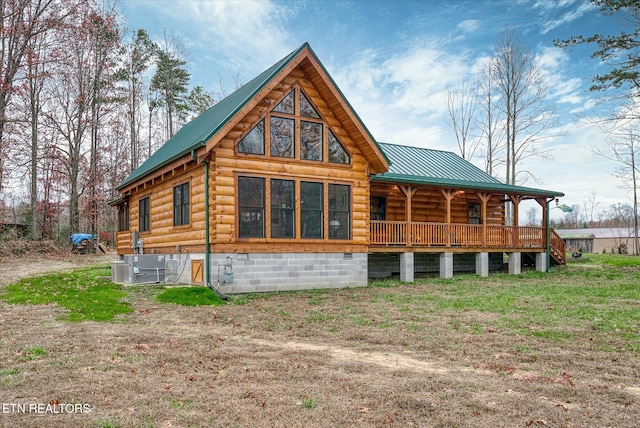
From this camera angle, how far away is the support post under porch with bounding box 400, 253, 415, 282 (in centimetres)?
1891

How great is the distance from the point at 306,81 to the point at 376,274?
919cm

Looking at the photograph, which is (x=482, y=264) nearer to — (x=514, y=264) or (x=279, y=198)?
(x=514, y=264)

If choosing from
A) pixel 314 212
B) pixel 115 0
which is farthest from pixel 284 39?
pixel 314 212

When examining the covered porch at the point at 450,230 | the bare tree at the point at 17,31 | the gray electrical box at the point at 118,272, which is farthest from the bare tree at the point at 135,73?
the covered porch at the point at 450,230

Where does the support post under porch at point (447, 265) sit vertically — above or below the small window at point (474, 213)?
below

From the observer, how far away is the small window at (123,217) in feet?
80.0

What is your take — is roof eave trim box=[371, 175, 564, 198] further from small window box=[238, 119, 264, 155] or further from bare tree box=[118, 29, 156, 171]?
bare tree box=[118, 29, 156, 171]

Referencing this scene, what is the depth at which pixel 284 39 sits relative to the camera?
108 feet

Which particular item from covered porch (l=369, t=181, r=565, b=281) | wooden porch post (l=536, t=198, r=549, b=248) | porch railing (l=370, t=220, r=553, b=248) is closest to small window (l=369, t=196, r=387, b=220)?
covered porch (l=369, t=181, r=565, b=281)

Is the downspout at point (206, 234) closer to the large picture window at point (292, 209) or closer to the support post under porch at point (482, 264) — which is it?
the large picture window at point (292, 209)

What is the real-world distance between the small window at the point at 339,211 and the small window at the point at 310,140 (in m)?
1.26

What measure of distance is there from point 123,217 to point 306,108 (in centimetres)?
1430

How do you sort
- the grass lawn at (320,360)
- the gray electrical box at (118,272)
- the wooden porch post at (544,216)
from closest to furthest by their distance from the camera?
the grass lawn at (320,360) < the gray electrical box at (118,272) < the wooden porch post at (544,216)

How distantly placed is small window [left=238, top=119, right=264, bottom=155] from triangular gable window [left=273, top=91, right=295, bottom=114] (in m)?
0.85
